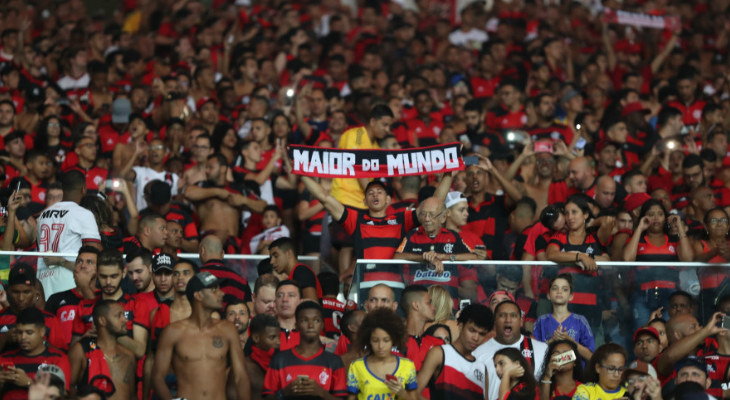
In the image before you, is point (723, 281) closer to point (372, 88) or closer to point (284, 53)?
point (372, 88)

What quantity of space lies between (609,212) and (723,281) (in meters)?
1.76

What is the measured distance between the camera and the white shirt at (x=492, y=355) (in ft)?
33.3

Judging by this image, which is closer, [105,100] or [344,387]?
[344,387]

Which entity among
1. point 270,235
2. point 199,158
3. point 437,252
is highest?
point 199,158

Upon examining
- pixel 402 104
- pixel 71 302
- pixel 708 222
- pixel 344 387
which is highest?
pixel 402 104

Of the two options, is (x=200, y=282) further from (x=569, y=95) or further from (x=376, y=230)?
(x=569, y=95)

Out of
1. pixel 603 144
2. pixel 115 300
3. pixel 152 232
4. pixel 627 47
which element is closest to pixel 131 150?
pixel 152 232

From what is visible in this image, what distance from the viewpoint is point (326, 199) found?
12.4m

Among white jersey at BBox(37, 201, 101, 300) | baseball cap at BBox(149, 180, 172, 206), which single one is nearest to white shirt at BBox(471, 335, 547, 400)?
white jersey at BBox(37, 201, 101, 300)

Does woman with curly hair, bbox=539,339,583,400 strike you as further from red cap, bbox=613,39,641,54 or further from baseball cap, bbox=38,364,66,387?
red cap, bbox=613,39,641,54

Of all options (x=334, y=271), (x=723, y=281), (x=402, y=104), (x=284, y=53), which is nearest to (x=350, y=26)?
(x=284, y=53)

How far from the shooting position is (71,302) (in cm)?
1099

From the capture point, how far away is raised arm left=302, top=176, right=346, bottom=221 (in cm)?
1239

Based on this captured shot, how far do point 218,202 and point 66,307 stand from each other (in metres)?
3.36
